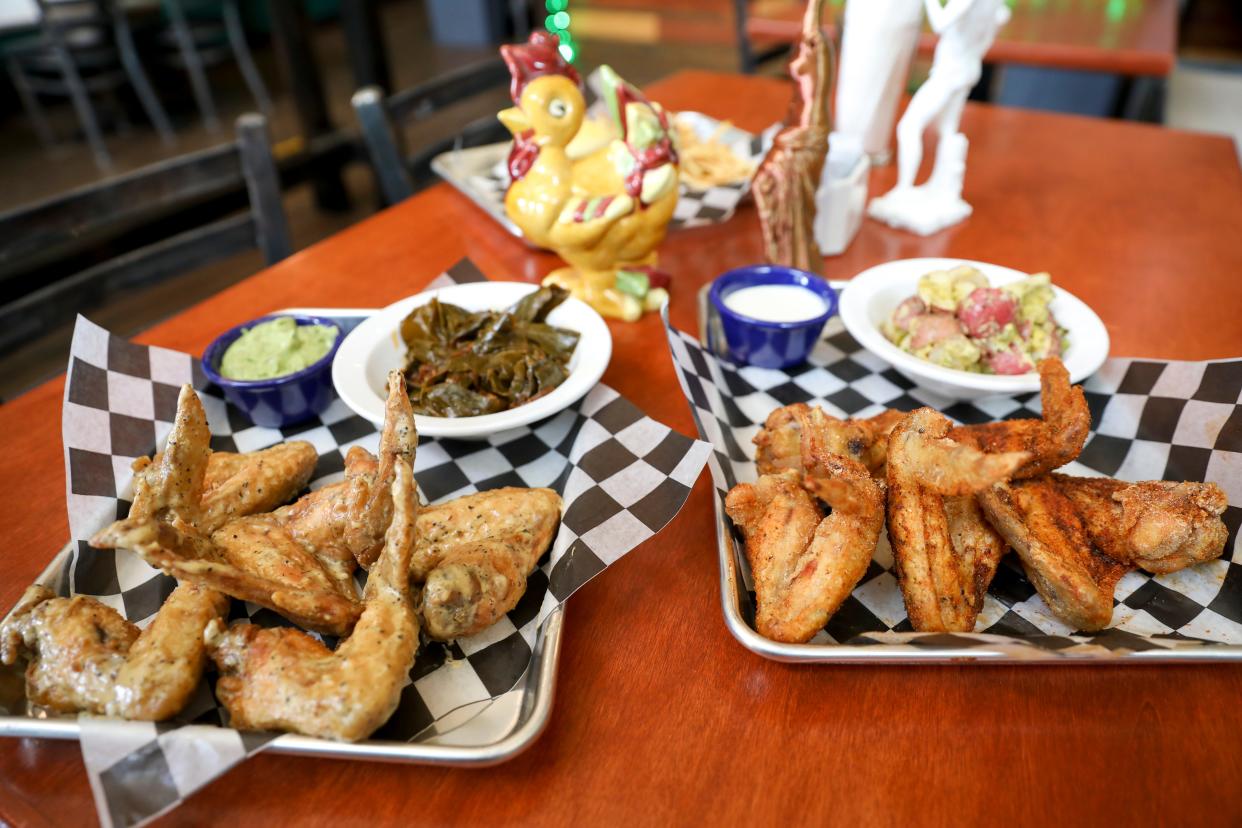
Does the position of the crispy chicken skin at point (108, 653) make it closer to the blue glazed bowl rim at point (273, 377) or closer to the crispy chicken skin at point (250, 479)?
the crispy chicken skin at point (250, 479)

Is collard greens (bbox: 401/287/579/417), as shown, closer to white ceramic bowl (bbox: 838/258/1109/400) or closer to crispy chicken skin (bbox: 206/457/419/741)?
crispy chicken skin (bbox: 206/457/419/741)

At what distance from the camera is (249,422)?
1.82 m

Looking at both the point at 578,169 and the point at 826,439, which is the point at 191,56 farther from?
the point at 826,439

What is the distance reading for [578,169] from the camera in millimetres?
2078

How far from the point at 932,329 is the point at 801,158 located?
598 mm

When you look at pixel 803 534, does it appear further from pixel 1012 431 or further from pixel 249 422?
pixel 249 422

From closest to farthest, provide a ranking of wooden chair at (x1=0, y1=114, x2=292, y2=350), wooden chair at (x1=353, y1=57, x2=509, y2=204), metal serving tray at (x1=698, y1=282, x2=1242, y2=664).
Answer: metal serving tray at (x1=698, y1=282, x2=1242, y2=664) → wooden chair at (x1=0, y1=114, x2=292, y2=350) → wooden chair at (x1=353, y1=57, x2=509, y2=204)

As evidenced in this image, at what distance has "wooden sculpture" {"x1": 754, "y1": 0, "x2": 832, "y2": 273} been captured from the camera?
2014 millimetres

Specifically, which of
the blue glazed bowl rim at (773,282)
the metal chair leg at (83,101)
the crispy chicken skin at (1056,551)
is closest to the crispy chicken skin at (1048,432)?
the crispy chicken skin at (1056,551)

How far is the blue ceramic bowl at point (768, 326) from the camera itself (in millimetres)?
1887

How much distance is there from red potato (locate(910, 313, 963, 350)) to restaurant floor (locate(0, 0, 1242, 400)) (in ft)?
7.88

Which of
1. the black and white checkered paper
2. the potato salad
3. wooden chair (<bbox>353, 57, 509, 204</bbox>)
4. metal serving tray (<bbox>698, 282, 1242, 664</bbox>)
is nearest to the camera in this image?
the black and white checkered paper

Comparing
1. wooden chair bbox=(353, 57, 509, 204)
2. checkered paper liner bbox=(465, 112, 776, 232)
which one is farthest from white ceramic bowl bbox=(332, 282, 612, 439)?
wooden chair bbox=(353, 57, 509, 204)

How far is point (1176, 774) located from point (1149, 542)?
1.24ft
